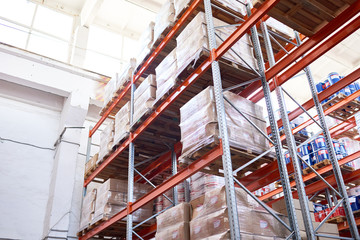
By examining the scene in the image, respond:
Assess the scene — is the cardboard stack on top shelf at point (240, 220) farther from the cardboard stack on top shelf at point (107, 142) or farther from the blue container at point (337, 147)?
the cardboard stack on top shelf at point (107, 142)

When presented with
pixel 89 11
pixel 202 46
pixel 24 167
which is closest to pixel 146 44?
pixel 202 46

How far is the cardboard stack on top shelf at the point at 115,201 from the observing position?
9016 mm

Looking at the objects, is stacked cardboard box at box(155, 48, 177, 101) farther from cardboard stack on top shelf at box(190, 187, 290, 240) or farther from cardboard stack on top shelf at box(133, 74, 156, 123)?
cardboard stack on top shelf at box(190, 187, 290, 240)

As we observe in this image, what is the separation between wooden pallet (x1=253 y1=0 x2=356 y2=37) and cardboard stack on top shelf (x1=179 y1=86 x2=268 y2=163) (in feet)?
4.81

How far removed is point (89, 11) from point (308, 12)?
10395mm

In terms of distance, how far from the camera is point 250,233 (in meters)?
5.17

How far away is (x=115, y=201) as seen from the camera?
30.0ft

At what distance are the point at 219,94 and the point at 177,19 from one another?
8.61ft

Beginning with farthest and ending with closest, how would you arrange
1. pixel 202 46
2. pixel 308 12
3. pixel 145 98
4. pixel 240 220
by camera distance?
pixel 145 98 → pixel 202 46 → pixel 308 12 → pixel 240 220

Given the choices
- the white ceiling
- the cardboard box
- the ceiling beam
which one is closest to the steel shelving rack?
the cardboard box

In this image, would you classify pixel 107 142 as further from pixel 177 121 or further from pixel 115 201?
pixel 177 121

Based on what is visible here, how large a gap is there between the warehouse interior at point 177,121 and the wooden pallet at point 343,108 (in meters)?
0.05

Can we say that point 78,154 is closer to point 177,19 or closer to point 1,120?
point 1,120

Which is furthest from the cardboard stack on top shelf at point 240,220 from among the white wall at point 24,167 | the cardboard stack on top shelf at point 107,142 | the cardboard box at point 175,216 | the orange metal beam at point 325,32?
the white wall at point 24,167
